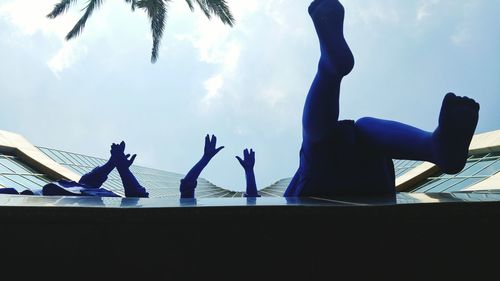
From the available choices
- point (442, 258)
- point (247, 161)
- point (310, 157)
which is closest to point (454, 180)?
point (247, 161)

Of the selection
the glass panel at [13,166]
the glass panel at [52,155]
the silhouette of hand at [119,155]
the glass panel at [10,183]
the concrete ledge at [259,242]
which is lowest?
the concrete ledge at [259,242]

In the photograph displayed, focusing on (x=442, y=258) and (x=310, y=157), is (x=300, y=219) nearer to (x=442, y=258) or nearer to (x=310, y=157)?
(x=442, y=258)

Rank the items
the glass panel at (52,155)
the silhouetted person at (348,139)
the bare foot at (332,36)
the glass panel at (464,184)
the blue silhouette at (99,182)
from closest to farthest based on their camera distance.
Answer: the silhouetted person at (348,139), the bare foot at (332,36), the blue silhouette at (99,182), the glass panel at (464,184), the glass panel at (52,155)

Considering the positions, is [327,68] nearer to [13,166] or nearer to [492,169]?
[492,169]

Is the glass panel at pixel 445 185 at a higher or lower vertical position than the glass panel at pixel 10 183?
higher

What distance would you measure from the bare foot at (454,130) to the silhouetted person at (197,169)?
2.89 metres

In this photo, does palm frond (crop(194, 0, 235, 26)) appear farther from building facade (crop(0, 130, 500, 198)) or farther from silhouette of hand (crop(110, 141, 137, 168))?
silhouette of hand (crop(110, 141, 137, 168))

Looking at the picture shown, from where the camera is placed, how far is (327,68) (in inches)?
166

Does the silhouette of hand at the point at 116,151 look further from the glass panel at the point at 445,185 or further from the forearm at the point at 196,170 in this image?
the glass panel at the point at 445,185

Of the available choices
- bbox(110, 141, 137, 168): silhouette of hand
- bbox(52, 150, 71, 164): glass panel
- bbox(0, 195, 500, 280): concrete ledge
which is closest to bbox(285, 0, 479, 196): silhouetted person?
bbox(0, 195, 500, 280): concrete ledge

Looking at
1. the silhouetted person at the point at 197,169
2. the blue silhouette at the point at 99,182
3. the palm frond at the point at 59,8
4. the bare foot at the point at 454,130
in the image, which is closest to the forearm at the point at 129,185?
the blue silhouette at the point at 99,182

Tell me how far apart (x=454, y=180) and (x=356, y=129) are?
52.3 ft

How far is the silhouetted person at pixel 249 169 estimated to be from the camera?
6352mm

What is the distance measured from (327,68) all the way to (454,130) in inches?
50.6
